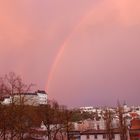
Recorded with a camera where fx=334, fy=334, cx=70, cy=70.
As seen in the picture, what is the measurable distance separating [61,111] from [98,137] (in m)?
15.4

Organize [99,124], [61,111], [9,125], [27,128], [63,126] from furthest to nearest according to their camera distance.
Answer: [99,124] < [61,111] < [63,126] < [27,128] < [9,125]

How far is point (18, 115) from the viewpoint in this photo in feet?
146

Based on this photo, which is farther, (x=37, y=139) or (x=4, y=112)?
(x=37, y=139)

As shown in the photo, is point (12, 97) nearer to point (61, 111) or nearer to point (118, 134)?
point (61, 111)

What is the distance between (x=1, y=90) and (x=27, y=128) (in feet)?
27.7

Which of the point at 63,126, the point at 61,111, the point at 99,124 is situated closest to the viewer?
the point at 63,126

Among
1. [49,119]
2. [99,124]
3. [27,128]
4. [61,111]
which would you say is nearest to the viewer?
[27,128]

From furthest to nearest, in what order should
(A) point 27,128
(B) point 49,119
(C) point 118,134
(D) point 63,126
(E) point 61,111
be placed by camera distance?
(C) point 118,134 < (E) point 61,111 < (D) point 63,126 < (B) point 49,119 < (A) point 27,128

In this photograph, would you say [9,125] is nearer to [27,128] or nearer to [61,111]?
[27,128]

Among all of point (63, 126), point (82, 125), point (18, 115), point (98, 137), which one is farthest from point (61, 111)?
point (82, 125)

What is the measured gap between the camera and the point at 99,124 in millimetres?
92812

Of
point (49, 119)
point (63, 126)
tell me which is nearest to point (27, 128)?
point (49, 119)

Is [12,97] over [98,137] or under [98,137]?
over

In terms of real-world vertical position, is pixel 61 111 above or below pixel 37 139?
above
